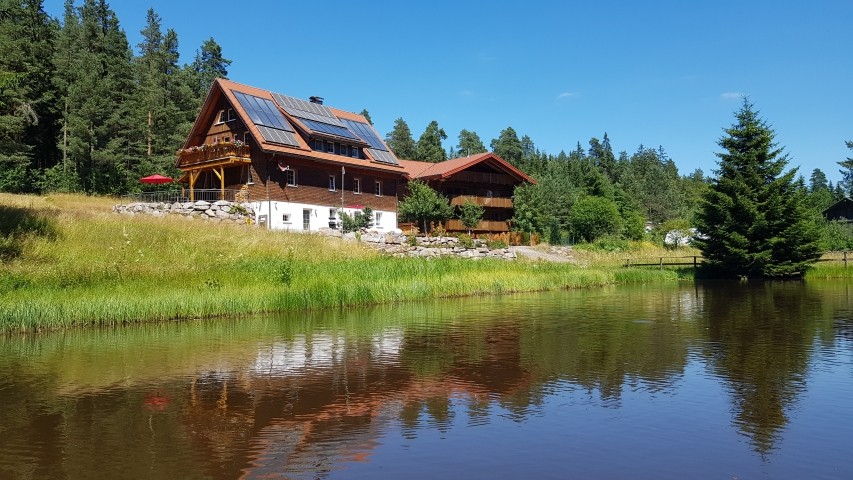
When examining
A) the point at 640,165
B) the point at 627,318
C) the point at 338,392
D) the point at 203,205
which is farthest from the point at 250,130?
the point at 640,165

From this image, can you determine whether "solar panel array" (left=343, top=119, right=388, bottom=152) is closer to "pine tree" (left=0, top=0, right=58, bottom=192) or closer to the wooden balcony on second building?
the wooden balcony on second building

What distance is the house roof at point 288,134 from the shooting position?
134ft

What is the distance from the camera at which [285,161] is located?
41656 millimetres

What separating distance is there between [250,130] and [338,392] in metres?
33.8

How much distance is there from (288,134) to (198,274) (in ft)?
76.6

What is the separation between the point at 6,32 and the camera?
162 feet

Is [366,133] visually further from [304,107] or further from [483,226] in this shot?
[483,226]

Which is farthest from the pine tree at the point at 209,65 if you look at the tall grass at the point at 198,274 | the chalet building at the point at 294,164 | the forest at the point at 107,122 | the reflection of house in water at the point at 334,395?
the reflection of house in water at the point at 334,395

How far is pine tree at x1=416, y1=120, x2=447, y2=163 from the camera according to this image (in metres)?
91.6

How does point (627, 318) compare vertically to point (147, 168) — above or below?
below

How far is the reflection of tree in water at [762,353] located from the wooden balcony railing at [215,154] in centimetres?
2995

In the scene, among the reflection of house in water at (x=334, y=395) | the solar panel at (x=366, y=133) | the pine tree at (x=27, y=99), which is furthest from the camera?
the solar panel at (x=366, y=133)

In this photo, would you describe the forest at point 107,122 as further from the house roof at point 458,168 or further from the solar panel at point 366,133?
the solar panel at point 366,133

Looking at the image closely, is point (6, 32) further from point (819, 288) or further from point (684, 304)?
point (819, 288)
